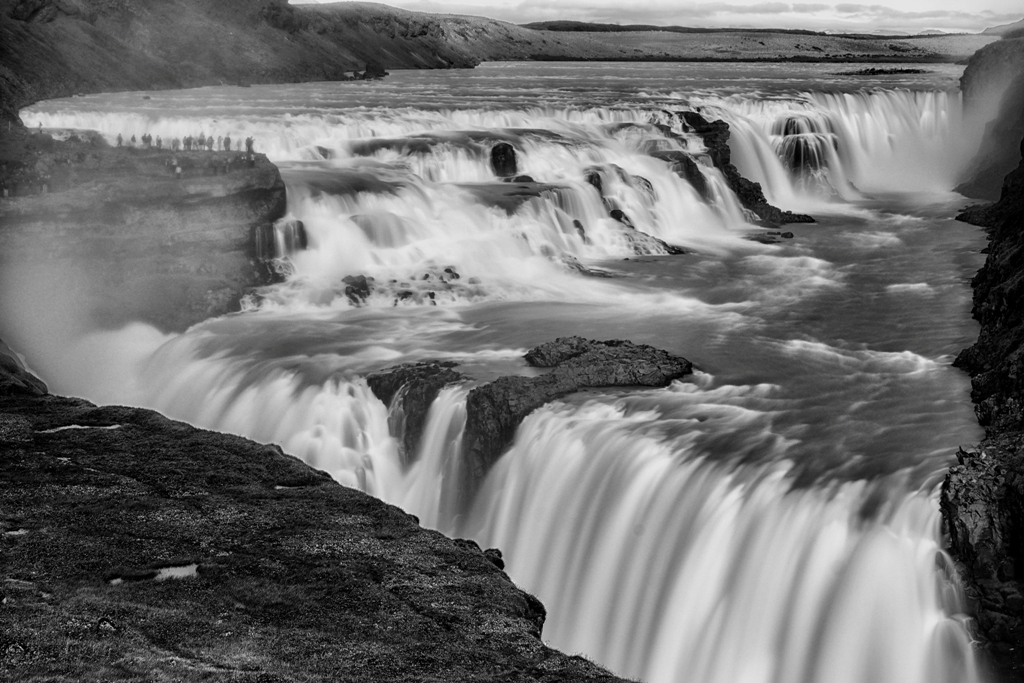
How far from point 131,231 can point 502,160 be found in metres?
11.7

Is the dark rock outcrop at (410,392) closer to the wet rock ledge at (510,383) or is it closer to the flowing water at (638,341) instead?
the wet rock ledge at (510,383)

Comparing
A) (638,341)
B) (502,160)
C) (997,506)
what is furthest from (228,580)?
(502,160)

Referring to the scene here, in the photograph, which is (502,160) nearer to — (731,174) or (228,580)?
(731,174)

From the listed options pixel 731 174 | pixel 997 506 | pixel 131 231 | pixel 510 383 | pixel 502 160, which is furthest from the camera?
pixel 731 174

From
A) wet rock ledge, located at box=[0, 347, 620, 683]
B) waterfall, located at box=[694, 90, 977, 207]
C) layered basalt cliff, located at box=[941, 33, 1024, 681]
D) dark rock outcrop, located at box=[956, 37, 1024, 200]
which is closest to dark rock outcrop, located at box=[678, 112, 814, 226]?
waterfall, located at box=[694, 90, 977, 207]

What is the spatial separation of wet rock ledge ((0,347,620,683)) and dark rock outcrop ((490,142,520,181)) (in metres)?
20.6

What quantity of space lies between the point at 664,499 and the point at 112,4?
2207 inches

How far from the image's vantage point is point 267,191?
76.9ft

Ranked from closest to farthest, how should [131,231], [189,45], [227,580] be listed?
[227,580], [131,231], [189,45]

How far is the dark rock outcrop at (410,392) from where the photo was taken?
52.2 ft

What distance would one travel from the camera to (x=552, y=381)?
15.9 metres

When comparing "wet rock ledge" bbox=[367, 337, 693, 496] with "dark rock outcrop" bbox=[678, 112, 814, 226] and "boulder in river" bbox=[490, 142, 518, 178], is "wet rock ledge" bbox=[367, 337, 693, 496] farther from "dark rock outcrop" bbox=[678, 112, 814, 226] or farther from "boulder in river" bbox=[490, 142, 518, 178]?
"dark rock outcrop" bbox=[678, 112, 814, 226]

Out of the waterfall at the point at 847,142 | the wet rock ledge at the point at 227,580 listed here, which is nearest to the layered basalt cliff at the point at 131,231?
the wet rock ledge at the point at 227,580

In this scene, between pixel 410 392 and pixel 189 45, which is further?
pixel 189 45
